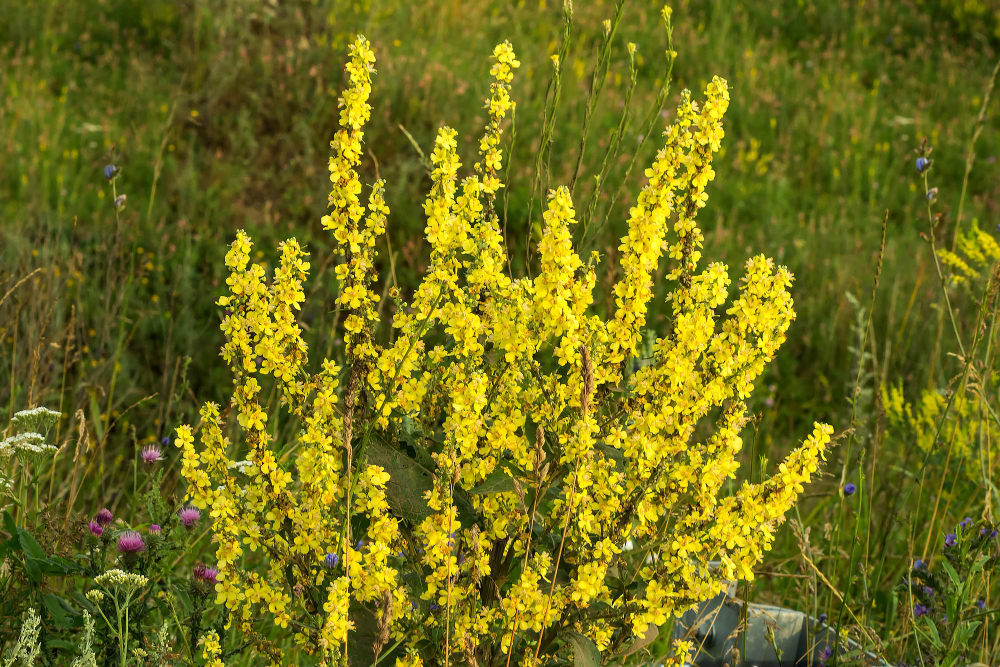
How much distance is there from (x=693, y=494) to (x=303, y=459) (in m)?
0.70

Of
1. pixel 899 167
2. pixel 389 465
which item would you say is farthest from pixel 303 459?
pixel 899 167

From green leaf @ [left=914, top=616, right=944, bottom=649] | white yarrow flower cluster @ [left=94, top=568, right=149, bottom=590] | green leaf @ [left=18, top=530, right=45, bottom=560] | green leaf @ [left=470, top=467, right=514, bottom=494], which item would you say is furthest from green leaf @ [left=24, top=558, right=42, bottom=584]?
green leaf @ [left=914, top=616, right=944, bottom=649]

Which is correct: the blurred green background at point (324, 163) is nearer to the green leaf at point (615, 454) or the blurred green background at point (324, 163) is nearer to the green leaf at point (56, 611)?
the green leaf at point (56, 611)

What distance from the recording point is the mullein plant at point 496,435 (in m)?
1.55

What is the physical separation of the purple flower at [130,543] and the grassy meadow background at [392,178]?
4.20 feet

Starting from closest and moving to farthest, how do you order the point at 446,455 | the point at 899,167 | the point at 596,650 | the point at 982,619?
the point at 446,455 → the point at 596,650 → the point at 982,619 → the point at 899,167

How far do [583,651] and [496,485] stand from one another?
0.34 m

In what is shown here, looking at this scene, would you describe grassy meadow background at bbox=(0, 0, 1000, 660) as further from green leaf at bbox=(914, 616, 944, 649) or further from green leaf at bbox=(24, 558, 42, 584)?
green leaf at bbox=(24, 558, 42, 584)

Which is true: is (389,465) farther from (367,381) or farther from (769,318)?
(769,318)

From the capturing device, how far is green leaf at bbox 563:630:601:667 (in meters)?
1.59

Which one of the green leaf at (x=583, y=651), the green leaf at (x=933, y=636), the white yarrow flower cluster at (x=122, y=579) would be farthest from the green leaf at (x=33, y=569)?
the green leaf at (x=933, y=636)

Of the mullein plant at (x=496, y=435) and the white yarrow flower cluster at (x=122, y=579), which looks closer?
the mullein plant at (x=496, y=435)

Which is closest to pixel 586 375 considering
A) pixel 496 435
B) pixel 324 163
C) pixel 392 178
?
pixel 496 435

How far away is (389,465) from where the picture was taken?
170 cm
